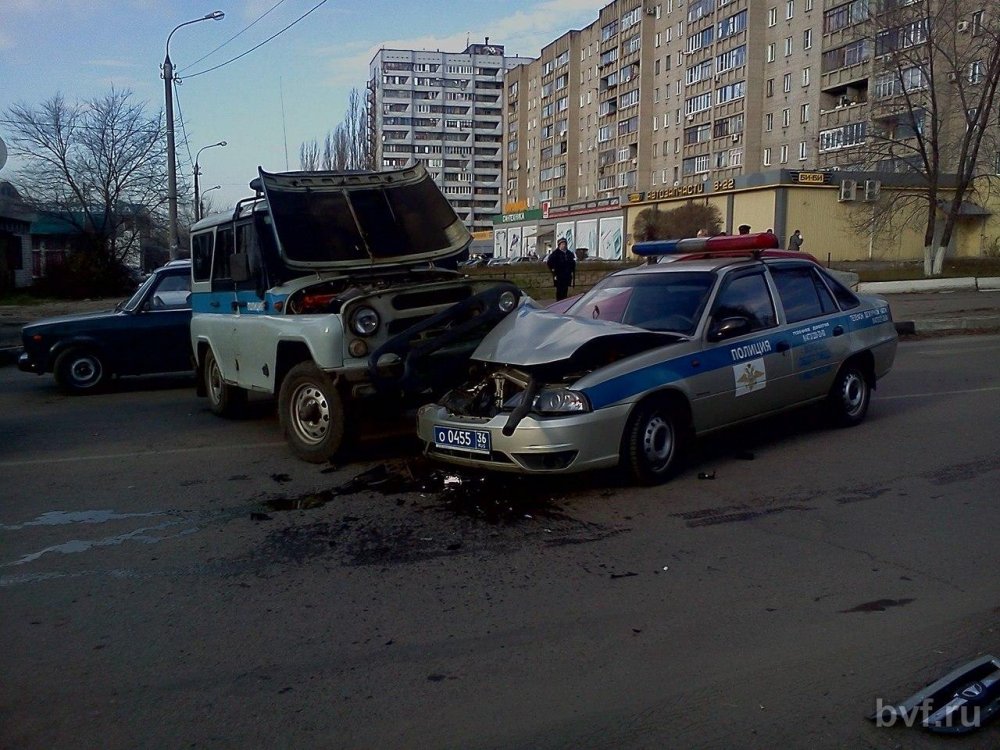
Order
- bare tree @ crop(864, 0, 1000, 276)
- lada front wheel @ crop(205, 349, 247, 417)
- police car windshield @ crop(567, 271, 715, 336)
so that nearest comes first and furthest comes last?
police car windshield @ crop(567, 271, 715, 336)
lada front wheel @ crop(205, 349, 247, 417)
bare tree @ crop(864, 0, 1000, 276)

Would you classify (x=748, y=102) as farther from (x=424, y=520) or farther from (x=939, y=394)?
(x=424, y=520)

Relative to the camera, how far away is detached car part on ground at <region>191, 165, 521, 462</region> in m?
7.66

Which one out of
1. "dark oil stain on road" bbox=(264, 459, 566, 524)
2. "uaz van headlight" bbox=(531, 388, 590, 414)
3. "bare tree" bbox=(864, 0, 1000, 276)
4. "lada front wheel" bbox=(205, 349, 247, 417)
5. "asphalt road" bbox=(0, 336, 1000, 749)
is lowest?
"asphalt road" bbox=(0, 336, 1000, 749)

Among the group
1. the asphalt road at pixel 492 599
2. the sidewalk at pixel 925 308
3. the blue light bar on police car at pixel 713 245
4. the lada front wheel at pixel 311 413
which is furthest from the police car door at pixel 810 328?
the sidewalk at pixel 925 308

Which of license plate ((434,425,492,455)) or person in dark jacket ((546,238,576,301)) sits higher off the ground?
person in dark jacket ((546,238,576,301))

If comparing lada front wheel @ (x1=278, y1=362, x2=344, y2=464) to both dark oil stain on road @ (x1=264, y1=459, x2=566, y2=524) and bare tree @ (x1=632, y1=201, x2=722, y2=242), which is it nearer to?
dark oil stain on road @ (x1=264, y1=459, x2=566, y2=524)

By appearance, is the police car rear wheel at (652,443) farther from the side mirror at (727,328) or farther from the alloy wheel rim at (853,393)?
the alloy wheel rim at (853,393)

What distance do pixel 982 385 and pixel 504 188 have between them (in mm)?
103090

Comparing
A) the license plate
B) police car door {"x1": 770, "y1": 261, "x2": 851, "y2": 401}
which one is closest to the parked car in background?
the license plate

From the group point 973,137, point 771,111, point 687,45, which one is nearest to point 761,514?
point 973,137

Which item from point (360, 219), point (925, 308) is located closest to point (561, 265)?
point (925, 308)

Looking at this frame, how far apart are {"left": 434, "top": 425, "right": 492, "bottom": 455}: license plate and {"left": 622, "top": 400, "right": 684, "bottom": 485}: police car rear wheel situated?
0.99 m

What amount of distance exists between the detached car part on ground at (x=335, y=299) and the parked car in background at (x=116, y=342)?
8.24ft

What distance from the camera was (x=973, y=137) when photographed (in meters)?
37.4
